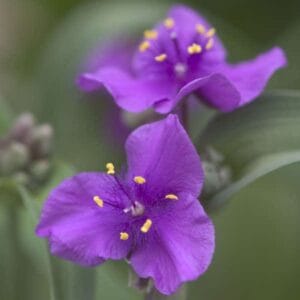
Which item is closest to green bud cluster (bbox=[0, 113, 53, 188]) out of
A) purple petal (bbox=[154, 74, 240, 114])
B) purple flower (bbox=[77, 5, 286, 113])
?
purple flower (bbox=[77, 5, 286, 113])

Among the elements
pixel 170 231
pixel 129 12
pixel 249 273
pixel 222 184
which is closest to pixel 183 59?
pixel 222 184

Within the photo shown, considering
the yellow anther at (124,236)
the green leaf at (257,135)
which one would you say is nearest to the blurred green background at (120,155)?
the green leaf at (257,135)

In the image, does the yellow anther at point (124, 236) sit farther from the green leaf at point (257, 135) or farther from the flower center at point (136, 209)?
the green leaf at point (257, 135)

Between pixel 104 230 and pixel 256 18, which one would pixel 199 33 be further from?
pixel 256 18

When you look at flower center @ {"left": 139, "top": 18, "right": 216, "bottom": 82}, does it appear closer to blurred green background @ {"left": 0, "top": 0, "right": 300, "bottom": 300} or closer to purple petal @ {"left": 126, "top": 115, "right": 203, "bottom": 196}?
purple petal @ {"left": 126, "top": 115, "right": 203, "bottom": 196}

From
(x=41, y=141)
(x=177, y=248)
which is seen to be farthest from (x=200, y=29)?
(x=177, y=248)

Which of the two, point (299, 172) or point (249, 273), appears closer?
point (299, 172)

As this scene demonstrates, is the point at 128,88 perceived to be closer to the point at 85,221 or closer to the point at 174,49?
the point at 174,49
